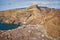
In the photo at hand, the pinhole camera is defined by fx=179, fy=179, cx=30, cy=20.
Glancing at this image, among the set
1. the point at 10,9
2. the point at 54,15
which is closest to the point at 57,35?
the point at 54,15

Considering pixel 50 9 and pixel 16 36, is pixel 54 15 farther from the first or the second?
pixel 16 36

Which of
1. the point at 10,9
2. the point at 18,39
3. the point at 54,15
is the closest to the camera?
the point at 18,39

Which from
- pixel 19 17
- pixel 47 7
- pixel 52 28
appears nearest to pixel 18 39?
pixel 52 28

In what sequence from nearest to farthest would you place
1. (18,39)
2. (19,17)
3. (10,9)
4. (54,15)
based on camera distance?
1. (18,39)
2. (54,15)
3. (10,9)
4. (19,17)

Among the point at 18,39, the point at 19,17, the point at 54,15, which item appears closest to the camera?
the point at 18,39

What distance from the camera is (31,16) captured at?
4.88m

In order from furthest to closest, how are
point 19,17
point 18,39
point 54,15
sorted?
1. point 19,17
2. point 54,15
3. point 18,39

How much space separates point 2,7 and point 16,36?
0.93 meters

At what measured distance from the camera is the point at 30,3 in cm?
457

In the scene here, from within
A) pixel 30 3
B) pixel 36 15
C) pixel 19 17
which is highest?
pixel 30 3

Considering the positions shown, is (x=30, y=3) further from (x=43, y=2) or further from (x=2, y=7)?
(x=2, y=7)

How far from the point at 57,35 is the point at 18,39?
90cm

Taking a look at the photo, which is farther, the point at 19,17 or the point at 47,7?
the point at 19,17

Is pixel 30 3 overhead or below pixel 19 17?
overhead
